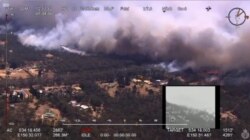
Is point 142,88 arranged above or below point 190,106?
above

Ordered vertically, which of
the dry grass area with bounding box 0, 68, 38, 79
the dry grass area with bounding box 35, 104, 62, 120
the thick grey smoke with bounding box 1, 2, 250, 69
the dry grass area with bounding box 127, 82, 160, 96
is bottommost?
the dry grass area with bounding box 35, 104, 62, 120

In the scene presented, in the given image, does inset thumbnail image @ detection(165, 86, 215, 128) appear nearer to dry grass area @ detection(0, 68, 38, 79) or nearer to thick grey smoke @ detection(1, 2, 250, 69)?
thick grey smoke @ detection(1, 2, 250, 69)

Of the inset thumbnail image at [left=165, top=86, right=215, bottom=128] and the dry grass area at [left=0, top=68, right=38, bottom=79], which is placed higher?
the dry grass area at [left=0, top=68, right=38, bottom=79]

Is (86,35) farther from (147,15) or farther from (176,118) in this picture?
(176,118)

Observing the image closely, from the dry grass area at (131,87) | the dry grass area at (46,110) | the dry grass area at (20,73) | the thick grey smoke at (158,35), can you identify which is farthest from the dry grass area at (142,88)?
the dry grass area at (20,73)

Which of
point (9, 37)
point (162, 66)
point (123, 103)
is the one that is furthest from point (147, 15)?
point (9, 37)

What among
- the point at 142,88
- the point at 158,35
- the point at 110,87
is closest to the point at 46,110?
the point at 110,87

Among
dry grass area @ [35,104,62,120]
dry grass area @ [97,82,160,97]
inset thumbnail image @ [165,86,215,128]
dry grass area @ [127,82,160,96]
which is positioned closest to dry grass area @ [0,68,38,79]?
dry grass area @ [35,104,62,120]

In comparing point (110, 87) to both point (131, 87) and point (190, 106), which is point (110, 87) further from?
point (190, 106)
